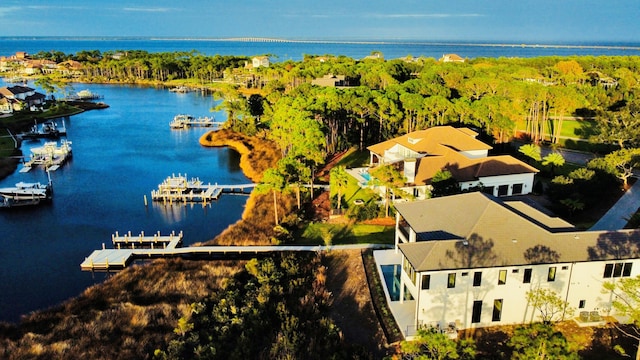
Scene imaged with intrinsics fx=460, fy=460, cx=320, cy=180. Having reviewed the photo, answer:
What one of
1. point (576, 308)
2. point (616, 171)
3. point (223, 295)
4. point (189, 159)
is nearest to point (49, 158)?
point (189, 159)

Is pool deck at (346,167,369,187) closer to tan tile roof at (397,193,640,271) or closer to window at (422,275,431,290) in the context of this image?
tan tile roof at (397,193,640,271)

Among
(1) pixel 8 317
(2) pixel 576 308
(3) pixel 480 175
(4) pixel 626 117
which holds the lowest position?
(1) pixel 8 317

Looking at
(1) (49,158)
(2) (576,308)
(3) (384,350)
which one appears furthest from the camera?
(1) (49,158)

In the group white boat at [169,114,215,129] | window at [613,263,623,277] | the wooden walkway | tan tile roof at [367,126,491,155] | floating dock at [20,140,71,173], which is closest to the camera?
window at [613,263,623,277]

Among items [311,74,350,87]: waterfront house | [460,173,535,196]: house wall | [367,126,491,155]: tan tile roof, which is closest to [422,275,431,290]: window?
[460,173,535,196]: house wall

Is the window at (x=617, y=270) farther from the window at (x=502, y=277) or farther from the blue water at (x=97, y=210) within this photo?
the blue water at (x=97, y=210)

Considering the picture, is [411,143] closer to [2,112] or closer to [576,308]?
[576,308]

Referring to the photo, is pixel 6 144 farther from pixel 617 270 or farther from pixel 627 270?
pixel 627 270
